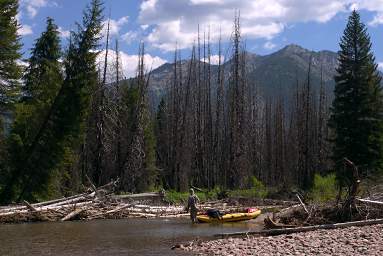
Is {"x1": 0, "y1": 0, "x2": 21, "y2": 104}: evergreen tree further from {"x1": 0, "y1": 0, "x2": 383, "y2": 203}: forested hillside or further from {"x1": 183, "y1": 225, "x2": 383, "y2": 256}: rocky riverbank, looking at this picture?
{"x1": 183, "y1": 225, "x2": 383, "y2": 256}: rocky riverbank

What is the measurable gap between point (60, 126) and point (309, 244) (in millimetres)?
21445

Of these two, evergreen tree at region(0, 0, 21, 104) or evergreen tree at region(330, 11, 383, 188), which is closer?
evergreen tree at region(0, 0, 21, 104)

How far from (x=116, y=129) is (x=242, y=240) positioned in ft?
92.8

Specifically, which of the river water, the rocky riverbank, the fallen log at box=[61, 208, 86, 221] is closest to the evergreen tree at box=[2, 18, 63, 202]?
the fallen log at box=[61, 208, 86, 221]

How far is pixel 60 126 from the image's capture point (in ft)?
105

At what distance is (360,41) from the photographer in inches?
1598

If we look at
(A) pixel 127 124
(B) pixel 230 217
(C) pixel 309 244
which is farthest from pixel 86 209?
(A) pixel 127 124

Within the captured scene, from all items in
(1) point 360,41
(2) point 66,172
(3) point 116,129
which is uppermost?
(1) point 360,41

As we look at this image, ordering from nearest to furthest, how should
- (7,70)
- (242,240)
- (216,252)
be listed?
(216,252)
(242,240)
(7,70)

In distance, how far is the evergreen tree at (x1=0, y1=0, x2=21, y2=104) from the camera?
96.9ft

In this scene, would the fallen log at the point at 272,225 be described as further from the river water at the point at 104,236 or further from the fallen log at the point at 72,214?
the fallen log at the point at 72,214

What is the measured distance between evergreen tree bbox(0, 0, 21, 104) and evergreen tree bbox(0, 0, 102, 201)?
283 cm

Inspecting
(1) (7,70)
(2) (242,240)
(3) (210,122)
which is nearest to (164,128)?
(3) (210,122)

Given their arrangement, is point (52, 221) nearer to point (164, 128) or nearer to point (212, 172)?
point (212, 172)
